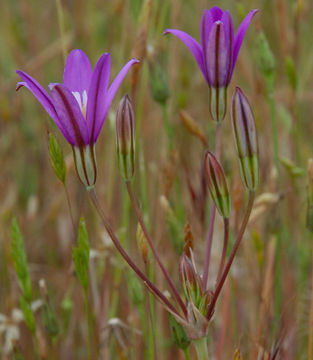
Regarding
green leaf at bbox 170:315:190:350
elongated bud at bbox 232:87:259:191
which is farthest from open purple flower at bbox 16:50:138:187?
green leaf at bbox 170:315:190:350

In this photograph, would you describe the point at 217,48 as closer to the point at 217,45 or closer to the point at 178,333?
the point at 217,45

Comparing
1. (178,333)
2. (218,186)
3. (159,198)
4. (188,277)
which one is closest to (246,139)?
(218,186)

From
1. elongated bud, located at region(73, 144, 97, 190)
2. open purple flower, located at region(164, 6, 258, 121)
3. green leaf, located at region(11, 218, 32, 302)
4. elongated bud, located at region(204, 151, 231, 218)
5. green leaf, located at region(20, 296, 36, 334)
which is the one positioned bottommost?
green leaf, located at region(20, 296, 36, 334)

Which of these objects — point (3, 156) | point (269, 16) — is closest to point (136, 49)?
point (3, 156)

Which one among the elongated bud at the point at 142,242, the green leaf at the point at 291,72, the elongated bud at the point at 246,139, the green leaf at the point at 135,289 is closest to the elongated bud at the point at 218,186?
the elongated bud at the point at 246,139

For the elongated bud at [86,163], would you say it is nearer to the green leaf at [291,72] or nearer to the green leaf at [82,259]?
the green leaf at [82,259]

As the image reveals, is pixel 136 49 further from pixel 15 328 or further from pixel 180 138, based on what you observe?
pixel 180 138

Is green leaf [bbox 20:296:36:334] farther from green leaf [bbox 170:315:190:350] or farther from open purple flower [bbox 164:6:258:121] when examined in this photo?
open purple flower [bbox 164:6:258:121]
